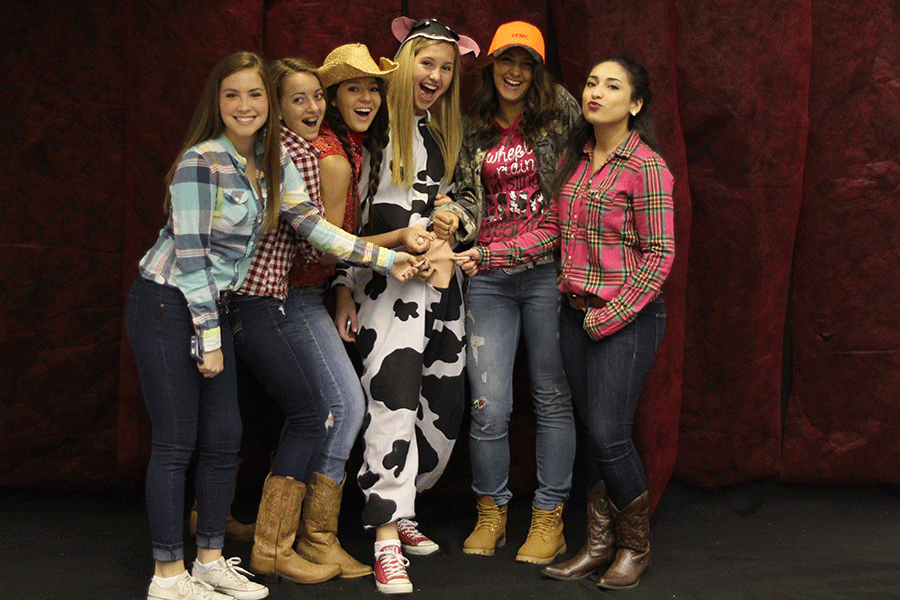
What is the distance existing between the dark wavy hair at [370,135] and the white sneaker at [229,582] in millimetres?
1057

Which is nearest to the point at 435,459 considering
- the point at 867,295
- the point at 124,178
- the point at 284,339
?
the point at 284,339

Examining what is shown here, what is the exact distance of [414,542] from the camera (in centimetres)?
276

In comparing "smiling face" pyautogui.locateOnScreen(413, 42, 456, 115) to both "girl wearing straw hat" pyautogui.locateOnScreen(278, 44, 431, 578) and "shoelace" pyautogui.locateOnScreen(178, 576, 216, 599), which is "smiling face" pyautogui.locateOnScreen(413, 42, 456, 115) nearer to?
"girl wearing straw hat" pyautogui.locateOnScreen(278, 44, 431, 578)

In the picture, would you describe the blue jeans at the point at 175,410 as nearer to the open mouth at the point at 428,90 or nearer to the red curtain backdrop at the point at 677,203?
the red curtain backdrop at the point at 677,203

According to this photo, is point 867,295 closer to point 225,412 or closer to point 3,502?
point 225,412

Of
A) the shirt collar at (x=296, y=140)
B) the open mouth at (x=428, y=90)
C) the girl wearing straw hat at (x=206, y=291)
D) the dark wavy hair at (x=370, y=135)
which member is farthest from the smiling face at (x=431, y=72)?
the girl wearing straw hat at (x=206, y=291)

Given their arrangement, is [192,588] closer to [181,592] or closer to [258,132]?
[181,592]

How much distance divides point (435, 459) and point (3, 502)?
5.37 feet

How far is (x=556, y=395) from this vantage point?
2699 mm

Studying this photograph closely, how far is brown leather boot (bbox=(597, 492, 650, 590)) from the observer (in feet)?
8.14

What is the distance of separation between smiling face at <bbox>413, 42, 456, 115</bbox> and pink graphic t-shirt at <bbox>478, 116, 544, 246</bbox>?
26 cm

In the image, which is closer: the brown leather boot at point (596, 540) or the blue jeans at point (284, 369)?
the blue jeans at point (284, 369)

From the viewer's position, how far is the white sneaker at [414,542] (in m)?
2.75

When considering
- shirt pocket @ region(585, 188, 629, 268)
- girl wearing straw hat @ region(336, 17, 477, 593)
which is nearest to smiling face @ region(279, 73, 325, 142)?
girl wearing straw hat @ region(336, 17, 477, 593)
